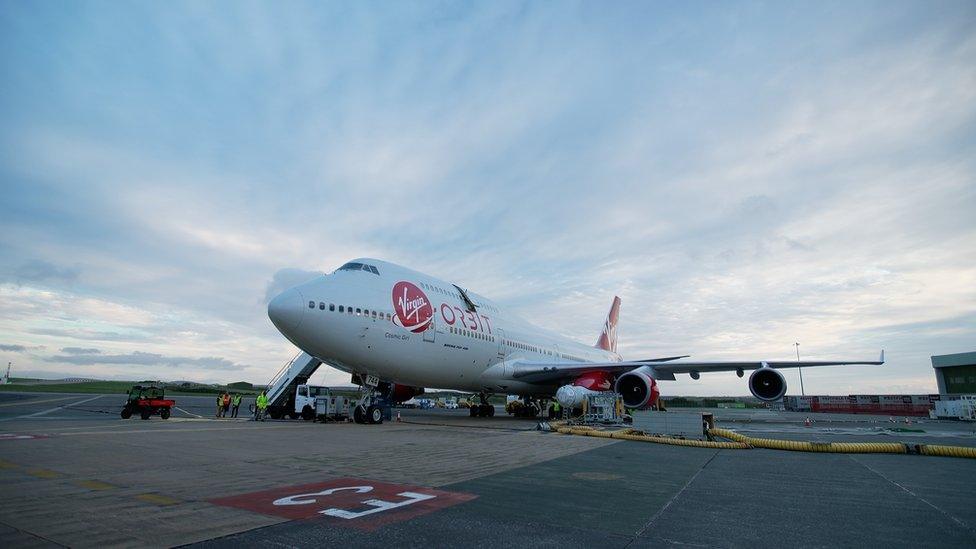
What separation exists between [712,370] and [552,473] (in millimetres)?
19944

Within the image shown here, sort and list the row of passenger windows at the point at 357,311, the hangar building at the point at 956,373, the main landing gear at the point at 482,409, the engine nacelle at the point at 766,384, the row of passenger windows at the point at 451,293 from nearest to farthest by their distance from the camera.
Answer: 1. the row of passenger windows at the point at 357,311
2. the engine nacelle at the point at 766,384
3. the row of passenger windows at the point at 451,293
4. the main landing gear at the point at 482,409
5. the hangar building at the point at 956,373

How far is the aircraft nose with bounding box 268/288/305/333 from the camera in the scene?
618 inches

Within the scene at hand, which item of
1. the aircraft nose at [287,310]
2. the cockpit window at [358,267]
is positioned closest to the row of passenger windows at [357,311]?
the aircraft nose at [287,310]

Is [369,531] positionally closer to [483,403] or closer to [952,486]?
[952,486]

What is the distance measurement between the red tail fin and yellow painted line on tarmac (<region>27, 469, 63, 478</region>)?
145 ft

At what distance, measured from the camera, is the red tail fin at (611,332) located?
48250mm

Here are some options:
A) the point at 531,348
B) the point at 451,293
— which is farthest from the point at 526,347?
the point at 451,293

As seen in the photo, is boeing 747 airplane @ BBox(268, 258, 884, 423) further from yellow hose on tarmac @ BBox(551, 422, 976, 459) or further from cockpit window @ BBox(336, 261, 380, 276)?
yellow hose on tarmac @ BBox(551, 422, 976, 459)

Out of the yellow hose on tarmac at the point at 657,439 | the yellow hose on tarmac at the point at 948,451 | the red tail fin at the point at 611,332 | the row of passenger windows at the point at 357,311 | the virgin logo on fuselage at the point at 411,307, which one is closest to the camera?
the yellow hose on tarmac at the point at 948,451

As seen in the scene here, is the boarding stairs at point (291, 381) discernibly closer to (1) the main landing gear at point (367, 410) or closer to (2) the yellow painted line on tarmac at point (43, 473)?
(1) the main landing gear at point (367, 410)

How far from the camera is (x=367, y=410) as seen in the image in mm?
19078

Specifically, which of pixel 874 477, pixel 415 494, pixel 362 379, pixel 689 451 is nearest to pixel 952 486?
pixel 874 477

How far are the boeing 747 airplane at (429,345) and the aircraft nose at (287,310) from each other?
0.11ft

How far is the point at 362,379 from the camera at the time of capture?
62.4 feet
